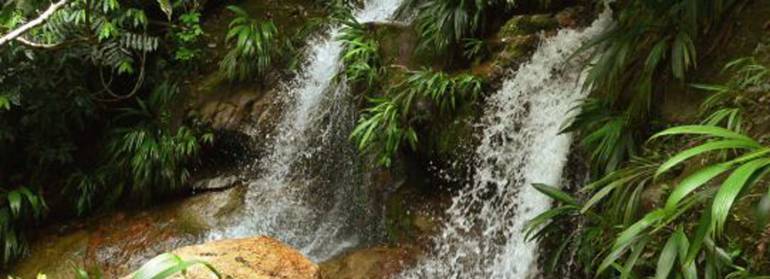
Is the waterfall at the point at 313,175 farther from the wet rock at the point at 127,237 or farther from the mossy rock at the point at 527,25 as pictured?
the mossy rock at the point at 527,25

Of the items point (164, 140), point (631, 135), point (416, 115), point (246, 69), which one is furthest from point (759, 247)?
point (164, 140)

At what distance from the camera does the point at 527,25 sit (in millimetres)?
5707

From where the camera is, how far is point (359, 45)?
6398 mm

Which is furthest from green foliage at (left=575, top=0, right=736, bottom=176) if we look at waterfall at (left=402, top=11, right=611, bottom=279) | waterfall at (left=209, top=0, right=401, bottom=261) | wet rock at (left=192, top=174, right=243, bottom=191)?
wet rock at (left=192, top=174, right=243, bottom=191)

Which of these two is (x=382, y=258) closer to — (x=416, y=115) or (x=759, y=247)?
(x=416, y=115)

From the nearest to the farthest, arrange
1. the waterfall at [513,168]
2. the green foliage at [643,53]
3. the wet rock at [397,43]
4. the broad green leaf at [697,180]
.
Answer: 1. the broad green leaf at [697,180]
2. the green foliage at [643,53]
3. the waterfall at [513,168]
4. the wet rock at [397,43]

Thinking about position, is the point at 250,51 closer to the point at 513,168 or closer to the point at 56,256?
the point at 56,256

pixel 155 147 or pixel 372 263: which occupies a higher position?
pixel 155 147

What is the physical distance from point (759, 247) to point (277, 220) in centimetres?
472

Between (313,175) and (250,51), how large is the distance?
1485mm

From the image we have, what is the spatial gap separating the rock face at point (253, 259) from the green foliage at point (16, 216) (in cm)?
372

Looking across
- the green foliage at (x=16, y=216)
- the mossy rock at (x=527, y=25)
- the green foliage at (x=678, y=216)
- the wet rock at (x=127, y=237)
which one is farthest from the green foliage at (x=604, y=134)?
the green foliage at (x=16, y=216)

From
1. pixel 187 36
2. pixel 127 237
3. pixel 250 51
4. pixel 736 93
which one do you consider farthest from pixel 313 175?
pixel 736 93

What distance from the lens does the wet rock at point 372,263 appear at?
5.37 meters
